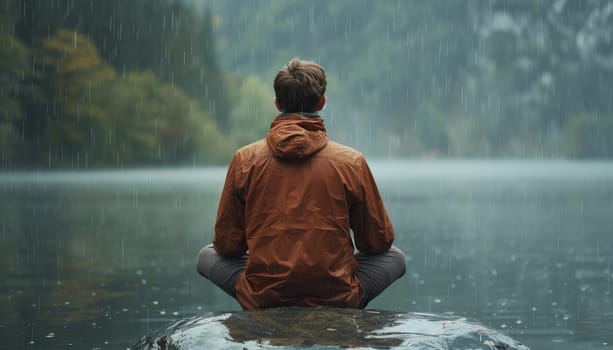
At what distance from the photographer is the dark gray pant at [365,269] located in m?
4.65

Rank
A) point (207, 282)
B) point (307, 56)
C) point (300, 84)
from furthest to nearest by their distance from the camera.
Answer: point (307, 56), point (207, 282), point (300, 84)

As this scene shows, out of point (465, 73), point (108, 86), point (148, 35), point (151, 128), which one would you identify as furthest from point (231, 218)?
Answer: point (465, 73)

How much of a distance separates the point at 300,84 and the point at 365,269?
0.86 m

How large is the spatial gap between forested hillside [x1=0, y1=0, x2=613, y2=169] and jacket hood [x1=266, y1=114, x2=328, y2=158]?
5523 centimetres

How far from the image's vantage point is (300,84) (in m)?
4.48

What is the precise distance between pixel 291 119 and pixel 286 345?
3.74ft

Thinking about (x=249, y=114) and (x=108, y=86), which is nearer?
(x=108, y=86)

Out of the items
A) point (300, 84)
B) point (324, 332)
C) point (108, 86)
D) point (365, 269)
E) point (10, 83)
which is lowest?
point (324, 332)

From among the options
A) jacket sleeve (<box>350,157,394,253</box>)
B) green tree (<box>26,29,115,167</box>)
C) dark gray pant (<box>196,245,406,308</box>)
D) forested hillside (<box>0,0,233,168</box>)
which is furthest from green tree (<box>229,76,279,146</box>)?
jacket sleeve (<box>350,157,394,253</box>)

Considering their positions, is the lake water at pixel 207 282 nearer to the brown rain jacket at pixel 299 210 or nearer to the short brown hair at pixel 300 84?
the brown rain jacket at pixel 299 210

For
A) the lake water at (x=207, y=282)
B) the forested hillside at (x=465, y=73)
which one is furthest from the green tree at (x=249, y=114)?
the lake water at (x=207, y=282)

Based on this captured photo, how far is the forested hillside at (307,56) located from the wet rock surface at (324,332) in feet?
182

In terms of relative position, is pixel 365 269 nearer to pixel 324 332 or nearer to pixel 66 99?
pixel 324 332

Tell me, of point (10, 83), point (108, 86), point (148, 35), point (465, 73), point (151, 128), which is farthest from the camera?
point (465, 73)
